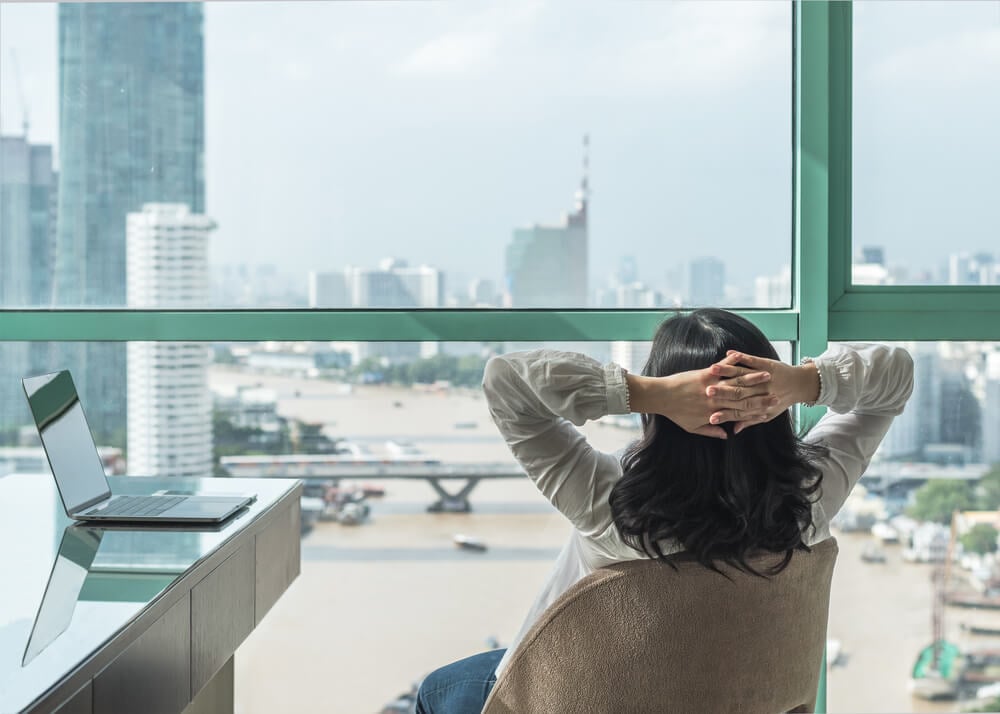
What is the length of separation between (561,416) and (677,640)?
13.5 inches

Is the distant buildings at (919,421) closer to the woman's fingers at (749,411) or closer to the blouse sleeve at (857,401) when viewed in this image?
the blouse sleeve at (857,401)

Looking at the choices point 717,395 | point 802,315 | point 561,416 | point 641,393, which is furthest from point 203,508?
point 802,315

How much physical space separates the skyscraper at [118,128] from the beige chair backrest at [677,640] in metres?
1.54

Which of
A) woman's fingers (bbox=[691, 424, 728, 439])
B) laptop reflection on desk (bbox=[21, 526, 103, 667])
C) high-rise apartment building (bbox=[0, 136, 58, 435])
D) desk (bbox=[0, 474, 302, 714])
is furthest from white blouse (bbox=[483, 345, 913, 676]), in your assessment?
high-rise apartment building (bbox=[0, 136, 58, 435])

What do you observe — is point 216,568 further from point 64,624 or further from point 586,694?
point 586,694

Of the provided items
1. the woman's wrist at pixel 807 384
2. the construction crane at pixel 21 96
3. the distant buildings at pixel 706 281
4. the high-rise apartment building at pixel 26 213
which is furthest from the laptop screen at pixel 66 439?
the distant buildings at pixel 706 281

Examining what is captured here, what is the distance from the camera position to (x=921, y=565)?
216cm

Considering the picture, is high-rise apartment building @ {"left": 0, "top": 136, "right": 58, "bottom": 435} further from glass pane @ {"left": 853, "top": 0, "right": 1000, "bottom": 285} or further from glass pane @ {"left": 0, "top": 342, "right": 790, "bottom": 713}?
glass pane @ {"left": 853, "top": 0, "right": 1000, "bottom": 285}

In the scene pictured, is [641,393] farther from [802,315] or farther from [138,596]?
[802,315]

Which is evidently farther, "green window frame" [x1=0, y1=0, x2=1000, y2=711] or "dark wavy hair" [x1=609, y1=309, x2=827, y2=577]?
"green window frame" [x1=0, y1=0, x2=1000, y2=711]

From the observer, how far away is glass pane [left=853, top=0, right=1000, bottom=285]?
2.04 metres

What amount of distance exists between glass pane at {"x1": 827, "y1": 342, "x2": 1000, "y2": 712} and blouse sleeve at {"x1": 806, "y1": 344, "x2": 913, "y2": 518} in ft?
2.88

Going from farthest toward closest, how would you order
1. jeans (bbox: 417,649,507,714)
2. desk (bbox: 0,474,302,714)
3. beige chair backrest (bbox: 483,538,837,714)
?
jeans (bbox: 417,649,507,714), beige chair backrest (bbox: 483,538,837,714), desk (bbox: 0,474,302,714)

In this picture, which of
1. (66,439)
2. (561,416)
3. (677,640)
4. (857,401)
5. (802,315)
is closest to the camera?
(677,640)
